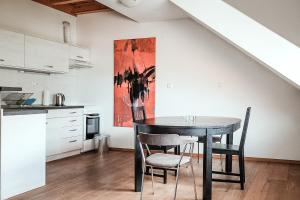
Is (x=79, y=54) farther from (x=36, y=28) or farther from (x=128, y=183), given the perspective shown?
(x=128, y=183)

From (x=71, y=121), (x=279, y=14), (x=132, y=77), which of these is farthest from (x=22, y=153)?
(x=279, y=14)

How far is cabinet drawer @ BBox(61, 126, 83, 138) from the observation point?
5.14 m

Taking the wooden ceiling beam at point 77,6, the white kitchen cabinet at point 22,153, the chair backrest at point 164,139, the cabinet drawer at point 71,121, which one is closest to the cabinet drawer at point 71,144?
the cabinet drawer at point 71,121

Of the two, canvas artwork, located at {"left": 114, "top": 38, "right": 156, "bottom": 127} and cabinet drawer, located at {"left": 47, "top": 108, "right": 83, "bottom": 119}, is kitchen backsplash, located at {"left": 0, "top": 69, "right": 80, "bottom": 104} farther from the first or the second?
canvas artwork, located at {"left": 114, "top": 38, "right": 156, "bottom": 127}

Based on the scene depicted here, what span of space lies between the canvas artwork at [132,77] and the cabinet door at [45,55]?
104 cm

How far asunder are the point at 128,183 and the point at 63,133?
1908 millimetres

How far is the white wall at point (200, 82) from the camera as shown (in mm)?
4934

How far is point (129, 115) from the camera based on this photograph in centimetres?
590

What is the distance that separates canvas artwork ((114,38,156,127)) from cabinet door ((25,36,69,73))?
1.04m

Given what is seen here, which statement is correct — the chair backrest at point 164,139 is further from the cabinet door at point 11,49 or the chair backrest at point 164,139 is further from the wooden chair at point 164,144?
the cabinet door at point 11,49

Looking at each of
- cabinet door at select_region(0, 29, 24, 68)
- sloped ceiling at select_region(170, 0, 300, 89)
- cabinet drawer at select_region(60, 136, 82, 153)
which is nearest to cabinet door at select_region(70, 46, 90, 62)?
cabinet door at select_region(0, 29, 24, 68)

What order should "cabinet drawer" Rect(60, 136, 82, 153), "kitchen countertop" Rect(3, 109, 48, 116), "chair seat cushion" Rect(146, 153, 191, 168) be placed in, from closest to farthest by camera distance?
"chair seat cushion" Rect(146, 153, 191, 168) < "kitchen countertop" Rect(3, 109, 48, 116) < "cabinet drawer" Rect(60, 136, 82, 153)

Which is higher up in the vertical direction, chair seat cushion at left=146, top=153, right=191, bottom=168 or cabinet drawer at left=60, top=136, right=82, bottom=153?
chair seat cushion at left=146, top=153, right=191, bottom=168

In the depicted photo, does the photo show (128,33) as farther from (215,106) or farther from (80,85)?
(215,106)
